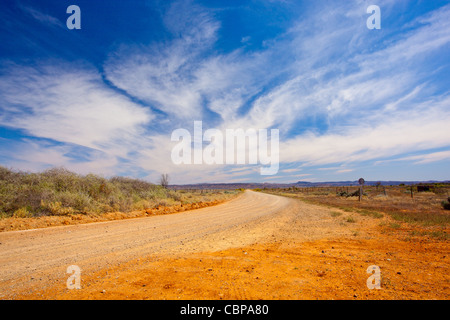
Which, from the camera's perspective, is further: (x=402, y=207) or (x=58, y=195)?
(x=402, y=207)

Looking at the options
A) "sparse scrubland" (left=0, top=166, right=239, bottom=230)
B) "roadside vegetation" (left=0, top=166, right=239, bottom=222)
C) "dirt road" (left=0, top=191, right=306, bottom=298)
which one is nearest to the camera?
"dirt road" (left=0, top=191, right=306, bottom=298)

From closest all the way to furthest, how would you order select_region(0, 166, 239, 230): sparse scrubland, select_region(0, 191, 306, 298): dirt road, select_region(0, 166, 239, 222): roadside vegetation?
select_region(0, 191, 306, 298): dirt road → select_region(0, 166, 239, 230): sparse scrubland → select_region(0, 166, 239, 222): roadside vegetation

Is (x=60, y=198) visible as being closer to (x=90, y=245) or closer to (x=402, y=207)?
(x=90, y=245)

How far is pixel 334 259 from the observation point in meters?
5.51

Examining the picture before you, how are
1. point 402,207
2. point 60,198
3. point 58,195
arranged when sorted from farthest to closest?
point 402,207
point 58,195
point 60,198

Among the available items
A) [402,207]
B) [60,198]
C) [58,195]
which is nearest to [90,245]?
[60,198]

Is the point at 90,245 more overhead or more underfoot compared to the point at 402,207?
more overhead

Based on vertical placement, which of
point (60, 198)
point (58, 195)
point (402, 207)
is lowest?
point (402, 207)

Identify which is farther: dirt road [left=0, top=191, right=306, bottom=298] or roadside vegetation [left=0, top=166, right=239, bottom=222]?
roadside vegetation [left=0, top=166, right=239, bottom=222]

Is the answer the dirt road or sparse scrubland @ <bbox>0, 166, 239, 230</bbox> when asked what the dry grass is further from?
sparse scrubland @ <bbox>0, 166, 239, 230</bbox>

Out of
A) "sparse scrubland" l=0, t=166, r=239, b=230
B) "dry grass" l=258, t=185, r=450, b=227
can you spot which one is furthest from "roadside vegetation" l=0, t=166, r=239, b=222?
"dry grass" l=258, t=185, r=450, b=227
